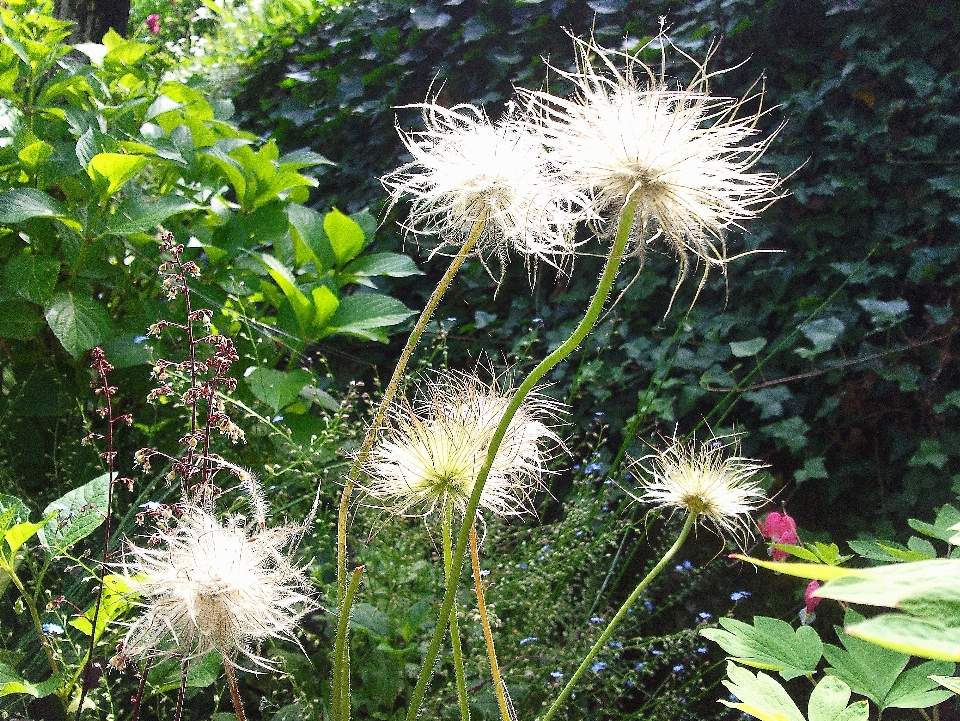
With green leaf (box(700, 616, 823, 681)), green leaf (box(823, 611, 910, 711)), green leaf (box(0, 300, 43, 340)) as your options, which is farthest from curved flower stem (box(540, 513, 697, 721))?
green leaf (box(0, 300, 43, 340))

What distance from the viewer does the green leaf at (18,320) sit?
202 cm

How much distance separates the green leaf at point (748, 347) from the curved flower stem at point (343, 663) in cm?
160

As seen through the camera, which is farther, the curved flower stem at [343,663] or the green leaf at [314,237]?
the green leaf at [314,237]

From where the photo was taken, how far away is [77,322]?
1.89 meters

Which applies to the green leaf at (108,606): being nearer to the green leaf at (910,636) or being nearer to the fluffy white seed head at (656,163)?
the fluffy white seed head at (656,163)

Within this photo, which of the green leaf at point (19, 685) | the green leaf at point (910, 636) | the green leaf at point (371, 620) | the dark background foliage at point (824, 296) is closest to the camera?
the green leaf at point (910, 636)

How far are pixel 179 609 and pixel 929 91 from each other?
8.16 ft

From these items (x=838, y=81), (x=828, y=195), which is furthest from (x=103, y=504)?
(x=838, y=81)

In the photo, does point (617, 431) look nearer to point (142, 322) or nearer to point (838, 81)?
point (838, 81)

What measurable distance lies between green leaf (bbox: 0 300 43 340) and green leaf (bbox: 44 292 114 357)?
195mm

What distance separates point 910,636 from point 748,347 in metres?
2.10

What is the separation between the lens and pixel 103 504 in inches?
56.6

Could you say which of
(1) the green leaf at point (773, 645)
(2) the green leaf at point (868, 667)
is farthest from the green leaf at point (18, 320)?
(2) the green leaf at point (868, 667)

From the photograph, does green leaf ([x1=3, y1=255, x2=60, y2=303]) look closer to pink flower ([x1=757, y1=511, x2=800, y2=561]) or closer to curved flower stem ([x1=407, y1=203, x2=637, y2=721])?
curved flower stem ([x1=407, y1=203, x2=637, y2=721])
